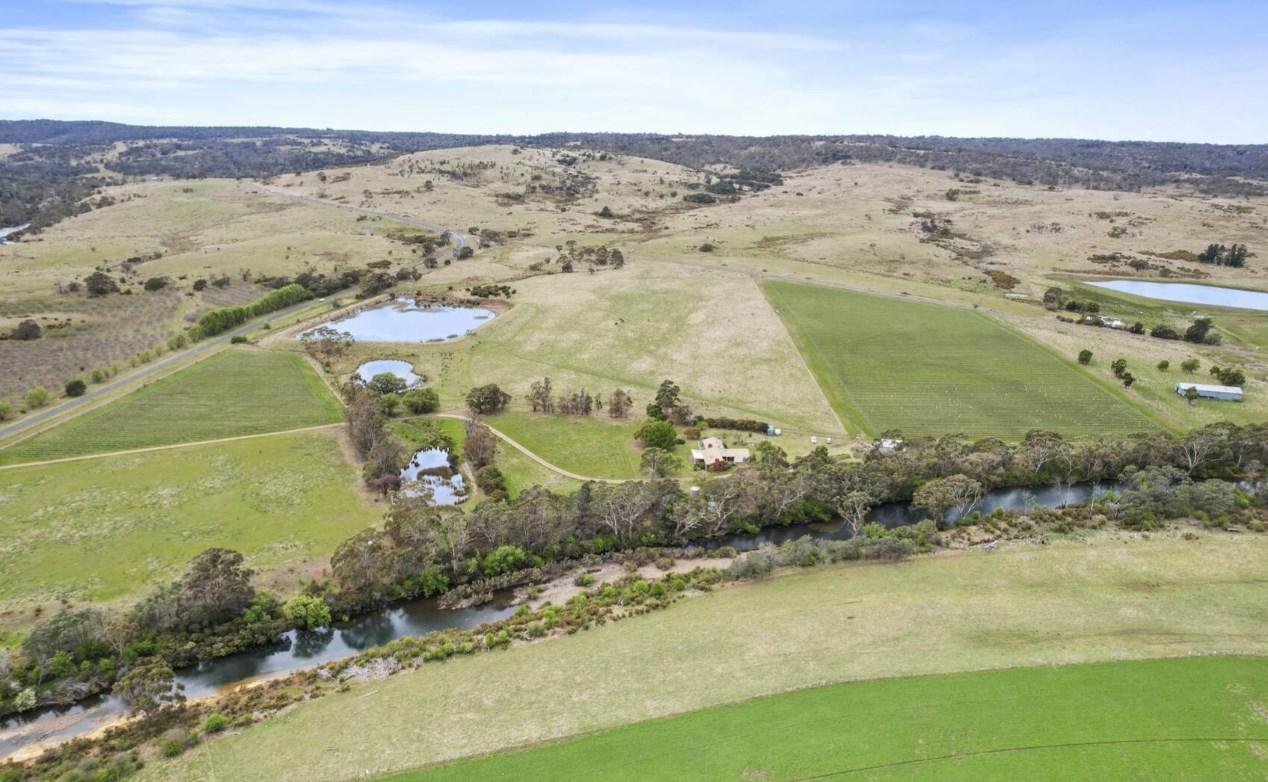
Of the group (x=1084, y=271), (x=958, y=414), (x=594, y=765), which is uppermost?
(x=1084, y=271)

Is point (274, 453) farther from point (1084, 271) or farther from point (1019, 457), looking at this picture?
point (1084, 271)

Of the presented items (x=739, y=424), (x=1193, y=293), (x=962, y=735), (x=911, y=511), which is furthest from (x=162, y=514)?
(x=1193, y=293)

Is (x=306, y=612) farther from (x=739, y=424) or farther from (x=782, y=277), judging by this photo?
(x=782, y=277)

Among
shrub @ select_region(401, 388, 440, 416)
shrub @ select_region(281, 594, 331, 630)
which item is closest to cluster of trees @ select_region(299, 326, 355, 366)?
shrub @ select_region(401, 388, 440, 416)

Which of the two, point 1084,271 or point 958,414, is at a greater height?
point 1084,271

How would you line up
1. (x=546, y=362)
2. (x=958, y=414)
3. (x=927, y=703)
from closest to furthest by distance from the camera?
1. (x=927, y=703)
2. (x=958, y=414)
3. (x=546, y=362)

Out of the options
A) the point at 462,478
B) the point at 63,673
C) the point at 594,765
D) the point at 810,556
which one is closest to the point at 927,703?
the point at 810,556

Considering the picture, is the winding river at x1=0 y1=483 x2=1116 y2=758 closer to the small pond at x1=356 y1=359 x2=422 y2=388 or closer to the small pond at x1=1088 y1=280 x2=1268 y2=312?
the small pond at x1=356 y1=359 x2=422 y2=388
